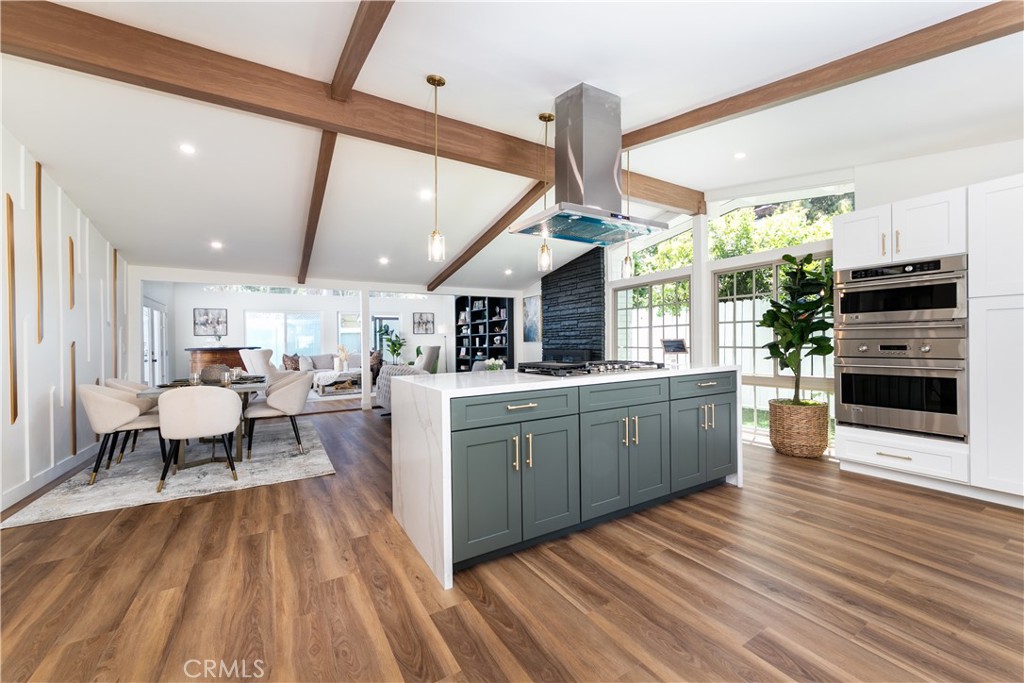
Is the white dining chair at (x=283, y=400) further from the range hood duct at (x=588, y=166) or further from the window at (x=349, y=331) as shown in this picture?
the window at (x=349, y=331)

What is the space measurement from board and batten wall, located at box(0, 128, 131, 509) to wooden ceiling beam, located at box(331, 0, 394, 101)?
2368 mm

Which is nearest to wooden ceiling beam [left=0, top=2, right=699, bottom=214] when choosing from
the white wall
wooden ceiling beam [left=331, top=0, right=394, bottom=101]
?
wooden ceiling beam [left=331, top=0, right=394, bottom=101]

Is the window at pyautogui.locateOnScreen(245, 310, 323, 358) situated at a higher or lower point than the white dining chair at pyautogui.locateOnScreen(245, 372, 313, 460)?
higher

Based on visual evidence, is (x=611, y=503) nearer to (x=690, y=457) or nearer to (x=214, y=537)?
(x=690, y=457)

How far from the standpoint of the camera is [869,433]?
3250mm

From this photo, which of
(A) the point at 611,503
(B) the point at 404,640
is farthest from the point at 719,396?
(B) the point at 404,640

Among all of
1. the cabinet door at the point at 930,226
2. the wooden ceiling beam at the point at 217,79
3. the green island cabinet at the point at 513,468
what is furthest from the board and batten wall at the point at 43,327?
the cabinet door at the point at 930,226

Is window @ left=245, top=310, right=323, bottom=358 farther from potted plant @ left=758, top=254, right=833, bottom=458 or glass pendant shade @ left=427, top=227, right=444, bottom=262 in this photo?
→ potted plant @ left=758, top=254, right=833, bottom=458

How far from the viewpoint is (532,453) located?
213 centimetres

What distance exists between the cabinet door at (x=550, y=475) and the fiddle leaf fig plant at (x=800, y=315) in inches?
108

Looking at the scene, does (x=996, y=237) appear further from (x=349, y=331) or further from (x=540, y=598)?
(x=349, y=331)

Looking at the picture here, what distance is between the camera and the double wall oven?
2840 mm

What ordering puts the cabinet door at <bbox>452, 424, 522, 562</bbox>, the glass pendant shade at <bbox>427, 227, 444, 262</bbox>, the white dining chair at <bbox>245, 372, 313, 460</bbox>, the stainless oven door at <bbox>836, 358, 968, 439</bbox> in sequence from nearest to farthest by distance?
the cabinet door at <bbox>452, 424, 522, 562</bbox> → the glass pendant shade at <bbox>427, 227, 444, 262</bbox> → the stainless oven door at <bbox>836, 358, 968, 439</bbox> → the white dining chair at <bbox>245, 372, 313, 460</bbox>

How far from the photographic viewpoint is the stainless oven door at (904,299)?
2846mm
